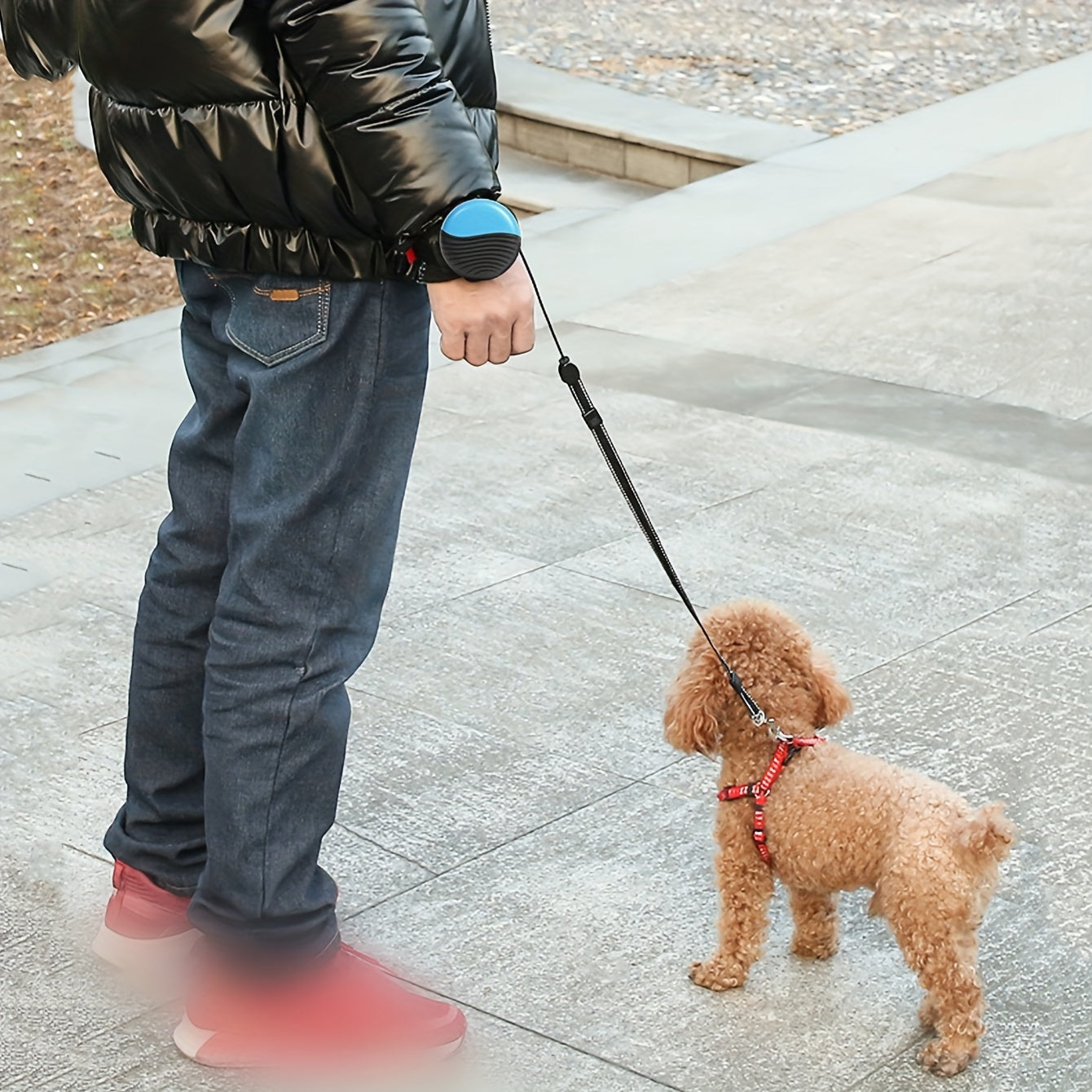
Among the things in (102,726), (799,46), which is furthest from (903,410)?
(799,46)

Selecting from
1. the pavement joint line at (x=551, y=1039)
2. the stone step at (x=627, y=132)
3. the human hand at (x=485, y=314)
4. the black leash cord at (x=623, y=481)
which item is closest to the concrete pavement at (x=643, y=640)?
the pavement joint line at (x=551, y=1039)

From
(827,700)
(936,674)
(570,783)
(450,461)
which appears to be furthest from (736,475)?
(827,700)

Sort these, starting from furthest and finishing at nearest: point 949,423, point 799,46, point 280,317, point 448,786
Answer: point 799,46
point 949,423
point 448,786
point 280,317

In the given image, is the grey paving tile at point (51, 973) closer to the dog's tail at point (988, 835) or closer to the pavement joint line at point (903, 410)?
the dog's tail at point (988, 835)

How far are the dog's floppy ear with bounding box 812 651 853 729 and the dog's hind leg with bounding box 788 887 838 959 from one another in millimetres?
299

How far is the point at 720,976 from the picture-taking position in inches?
123

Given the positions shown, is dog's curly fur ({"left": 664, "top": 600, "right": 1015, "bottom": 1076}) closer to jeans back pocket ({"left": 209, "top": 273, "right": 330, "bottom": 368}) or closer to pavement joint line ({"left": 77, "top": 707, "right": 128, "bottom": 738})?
jeans back pocket ({"left": 209, "top": 273, "right": 330, "bottom": 368})

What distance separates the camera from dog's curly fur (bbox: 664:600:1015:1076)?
282 centimetres

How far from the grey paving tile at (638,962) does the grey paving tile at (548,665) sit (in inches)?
14.1

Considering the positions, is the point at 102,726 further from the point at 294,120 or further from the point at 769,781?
the point at 294,120

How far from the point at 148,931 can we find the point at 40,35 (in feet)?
4.98

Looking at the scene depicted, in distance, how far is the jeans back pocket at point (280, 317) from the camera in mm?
2689

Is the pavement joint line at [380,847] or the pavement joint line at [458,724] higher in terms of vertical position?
the pavement joint line at [380,847]

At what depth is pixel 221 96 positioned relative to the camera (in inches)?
102
